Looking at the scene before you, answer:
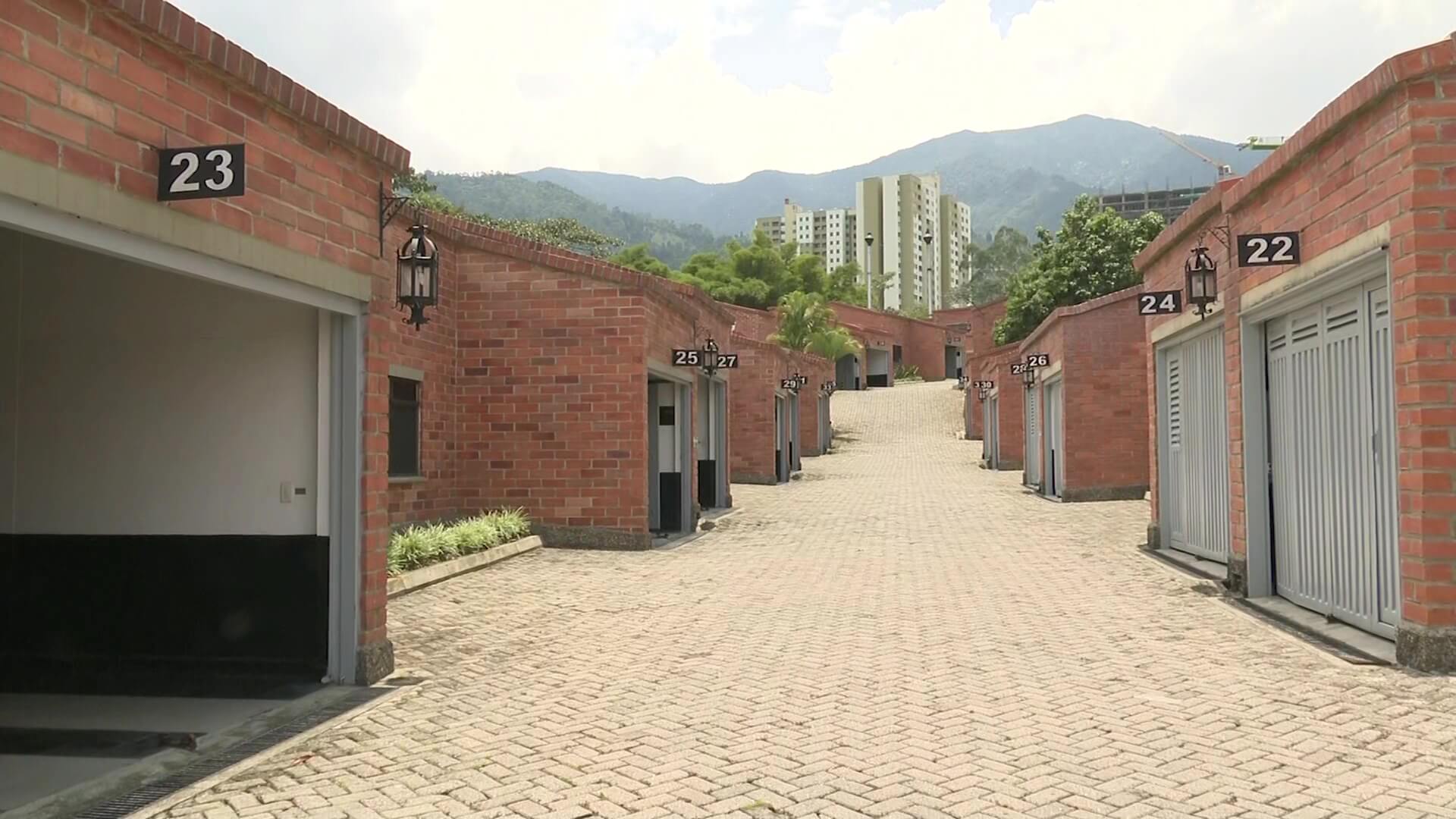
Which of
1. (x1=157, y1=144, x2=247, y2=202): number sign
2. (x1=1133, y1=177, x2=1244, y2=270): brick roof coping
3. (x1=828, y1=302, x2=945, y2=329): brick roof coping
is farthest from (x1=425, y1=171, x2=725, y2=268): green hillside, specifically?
(x1=157, y1=144, x2=247, y2=202): number sign

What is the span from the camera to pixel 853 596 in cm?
949

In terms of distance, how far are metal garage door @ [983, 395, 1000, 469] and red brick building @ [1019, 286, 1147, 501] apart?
29.7 ft

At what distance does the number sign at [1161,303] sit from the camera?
1086cm

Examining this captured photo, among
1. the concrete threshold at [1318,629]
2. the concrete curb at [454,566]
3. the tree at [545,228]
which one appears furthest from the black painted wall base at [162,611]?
the tree at [545,228]

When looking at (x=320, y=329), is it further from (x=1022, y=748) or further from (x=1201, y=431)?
(x=1201, y=431)

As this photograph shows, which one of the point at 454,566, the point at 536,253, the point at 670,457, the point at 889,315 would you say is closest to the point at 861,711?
the point at 454,566

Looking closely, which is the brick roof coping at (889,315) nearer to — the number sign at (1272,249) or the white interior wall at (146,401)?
the number sign at (1272,249)

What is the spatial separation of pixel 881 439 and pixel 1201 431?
2876cm

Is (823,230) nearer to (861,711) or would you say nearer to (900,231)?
(900,231)

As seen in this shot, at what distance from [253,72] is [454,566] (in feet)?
20.1

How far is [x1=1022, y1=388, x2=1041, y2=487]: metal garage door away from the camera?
72.7ft

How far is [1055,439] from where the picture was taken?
20.4 meters

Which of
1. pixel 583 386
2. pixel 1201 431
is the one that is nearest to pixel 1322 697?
pixel 1201 431

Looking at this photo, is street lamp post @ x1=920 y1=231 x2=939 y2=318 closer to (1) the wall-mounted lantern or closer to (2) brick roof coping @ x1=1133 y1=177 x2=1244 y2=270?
(1) the wall-mounted lantern
